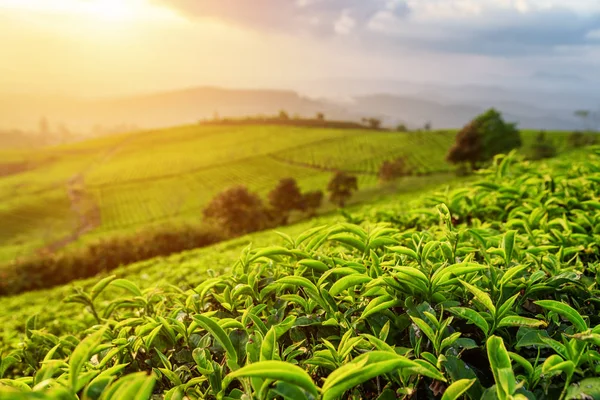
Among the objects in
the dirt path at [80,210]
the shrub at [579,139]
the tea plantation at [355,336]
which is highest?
the shrub at [579,139]

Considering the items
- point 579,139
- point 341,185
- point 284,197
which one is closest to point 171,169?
point 341,185

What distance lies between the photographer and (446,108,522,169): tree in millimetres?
58594

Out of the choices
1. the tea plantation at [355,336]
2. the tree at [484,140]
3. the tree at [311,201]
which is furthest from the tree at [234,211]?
the tea plantation at [355,336]

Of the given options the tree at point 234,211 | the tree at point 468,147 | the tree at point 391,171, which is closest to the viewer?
the tree at point 234,211

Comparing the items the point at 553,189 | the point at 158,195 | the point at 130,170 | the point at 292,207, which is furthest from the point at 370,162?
the point at 553,189

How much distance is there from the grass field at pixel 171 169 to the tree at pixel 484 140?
43.7 feet

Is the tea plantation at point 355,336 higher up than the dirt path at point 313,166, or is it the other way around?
the tea plantation at point 355,336

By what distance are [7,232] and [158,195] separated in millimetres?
31677

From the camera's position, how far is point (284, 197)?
54.5 metres

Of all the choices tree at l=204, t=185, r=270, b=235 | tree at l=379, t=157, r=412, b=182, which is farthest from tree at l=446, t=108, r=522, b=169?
tree at l=204, t=185, r=270, b=235

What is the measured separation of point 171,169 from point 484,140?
8428 cm

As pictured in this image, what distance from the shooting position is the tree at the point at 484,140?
58594mm

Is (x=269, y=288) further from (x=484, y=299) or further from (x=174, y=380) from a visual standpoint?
(x=484, y=299)

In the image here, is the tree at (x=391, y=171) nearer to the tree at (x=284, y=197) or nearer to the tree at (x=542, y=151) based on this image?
the tree at (x=542, y=151)
